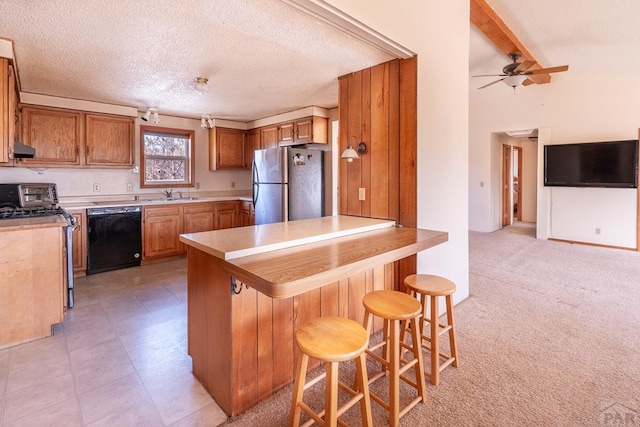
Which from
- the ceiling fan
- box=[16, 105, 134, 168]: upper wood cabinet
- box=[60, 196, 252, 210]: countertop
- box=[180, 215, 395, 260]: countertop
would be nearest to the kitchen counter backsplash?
box=[60, 196, 252, 210]: countertop

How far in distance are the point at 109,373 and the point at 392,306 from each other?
181 centimetres

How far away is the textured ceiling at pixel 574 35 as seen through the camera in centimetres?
315

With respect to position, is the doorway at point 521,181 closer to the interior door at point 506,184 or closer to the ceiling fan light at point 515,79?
the interior door at point 506,184

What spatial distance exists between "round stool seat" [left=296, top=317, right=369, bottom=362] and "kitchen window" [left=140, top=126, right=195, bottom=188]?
4.47m

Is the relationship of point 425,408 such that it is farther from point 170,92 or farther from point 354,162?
point 170,92

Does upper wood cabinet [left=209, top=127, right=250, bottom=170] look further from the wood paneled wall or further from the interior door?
the interior door

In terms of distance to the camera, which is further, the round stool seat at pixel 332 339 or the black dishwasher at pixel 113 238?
the black dishwasher at pixel 113 238

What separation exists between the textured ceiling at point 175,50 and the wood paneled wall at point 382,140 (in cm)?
19

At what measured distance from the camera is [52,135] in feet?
12.7

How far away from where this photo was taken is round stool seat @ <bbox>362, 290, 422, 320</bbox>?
1.59 metres

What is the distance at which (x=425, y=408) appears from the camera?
1.67 meters

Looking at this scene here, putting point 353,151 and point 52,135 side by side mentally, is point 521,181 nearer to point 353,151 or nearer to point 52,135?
point 353,151

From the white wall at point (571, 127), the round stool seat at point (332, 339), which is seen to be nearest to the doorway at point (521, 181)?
the white wall at point (571, 127)

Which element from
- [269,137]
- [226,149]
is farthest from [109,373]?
[226,149]
